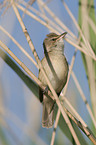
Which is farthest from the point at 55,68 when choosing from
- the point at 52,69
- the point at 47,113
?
the point at 47,113

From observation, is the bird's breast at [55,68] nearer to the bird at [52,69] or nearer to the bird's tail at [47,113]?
the bird at [52,69]

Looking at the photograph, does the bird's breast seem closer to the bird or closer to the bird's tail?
the bird

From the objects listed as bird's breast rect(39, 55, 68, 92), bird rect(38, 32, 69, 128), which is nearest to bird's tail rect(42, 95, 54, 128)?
bird rect(38, 32, 69, 128)

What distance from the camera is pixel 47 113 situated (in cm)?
170

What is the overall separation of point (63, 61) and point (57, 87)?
0.21 metres

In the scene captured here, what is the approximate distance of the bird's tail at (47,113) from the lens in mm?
1633

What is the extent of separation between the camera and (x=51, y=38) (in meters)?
1.88

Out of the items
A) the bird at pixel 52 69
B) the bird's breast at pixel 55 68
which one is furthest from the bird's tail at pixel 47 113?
the bird's breast at pixel 55 68

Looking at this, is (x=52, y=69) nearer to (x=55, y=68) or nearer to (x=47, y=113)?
(x=55, y=68)

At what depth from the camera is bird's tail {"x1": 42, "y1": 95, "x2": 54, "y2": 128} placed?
163 centimetres

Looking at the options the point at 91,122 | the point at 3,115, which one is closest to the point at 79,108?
the point at 91,122

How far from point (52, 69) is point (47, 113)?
0.32 metres

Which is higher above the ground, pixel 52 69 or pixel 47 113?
pixel 52 69

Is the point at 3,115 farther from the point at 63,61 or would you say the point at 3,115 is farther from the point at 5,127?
the point at 63,61
